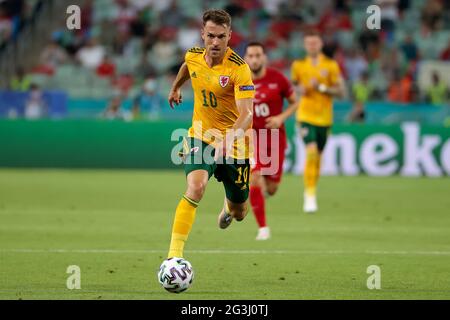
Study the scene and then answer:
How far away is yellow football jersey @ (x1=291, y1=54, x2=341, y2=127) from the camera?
17875mm

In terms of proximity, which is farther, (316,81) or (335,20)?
(335,20)

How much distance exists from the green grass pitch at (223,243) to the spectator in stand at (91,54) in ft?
26.3

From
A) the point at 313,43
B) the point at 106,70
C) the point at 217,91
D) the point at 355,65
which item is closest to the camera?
the point at 217,91

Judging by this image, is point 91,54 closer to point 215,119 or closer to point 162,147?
point 162,147

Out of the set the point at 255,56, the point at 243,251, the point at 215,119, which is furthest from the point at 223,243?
the point at 215,119

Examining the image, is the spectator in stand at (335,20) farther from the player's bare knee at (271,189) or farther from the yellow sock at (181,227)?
the yellow sock at (181,227)

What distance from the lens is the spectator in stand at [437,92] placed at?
85.5 feet

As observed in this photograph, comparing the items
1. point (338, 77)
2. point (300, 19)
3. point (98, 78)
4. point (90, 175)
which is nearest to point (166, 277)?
point (338, 77)

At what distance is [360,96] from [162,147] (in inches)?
200

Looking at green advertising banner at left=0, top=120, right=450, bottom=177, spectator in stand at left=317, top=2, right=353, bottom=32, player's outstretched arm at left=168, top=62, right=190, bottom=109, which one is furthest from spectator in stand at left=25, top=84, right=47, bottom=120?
player's outstretched arm at left=168, top=62, right=190, bottom=109

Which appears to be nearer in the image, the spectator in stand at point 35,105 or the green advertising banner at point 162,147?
the green advertising banner at point 162,147

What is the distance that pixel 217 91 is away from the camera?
10.1m

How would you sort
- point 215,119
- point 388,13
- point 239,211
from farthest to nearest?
point 388,13, point 239,211, point 215,119

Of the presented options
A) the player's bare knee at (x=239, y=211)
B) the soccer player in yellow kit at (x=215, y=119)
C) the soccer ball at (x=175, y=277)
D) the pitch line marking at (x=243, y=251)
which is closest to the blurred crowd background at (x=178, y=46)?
the pitch line marking at (x=243, y=251)
